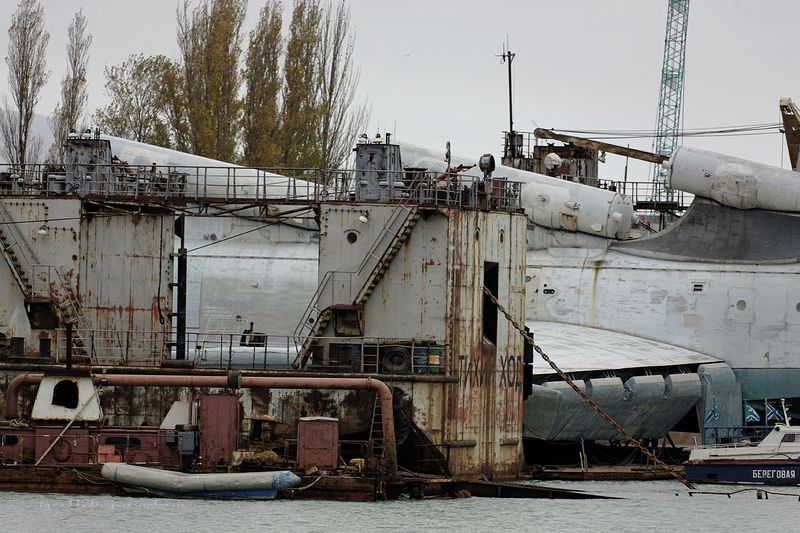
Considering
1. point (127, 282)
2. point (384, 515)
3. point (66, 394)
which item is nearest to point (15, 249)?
point (127, 282)

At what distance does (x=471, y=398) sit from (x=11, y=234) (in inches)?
495

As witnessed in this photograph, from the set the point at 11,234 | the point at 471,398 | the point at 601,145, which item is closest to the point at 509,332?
the point at 471,398

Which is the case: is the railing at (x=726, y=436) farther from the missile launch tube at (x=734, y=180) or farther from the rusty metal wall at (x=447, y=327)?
the rusty metal wall at (x=447, y=327)

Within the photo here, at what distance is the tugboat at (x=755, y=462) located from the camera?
53.9 metres

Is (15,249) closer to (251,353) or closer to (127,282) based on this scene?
(127,282)

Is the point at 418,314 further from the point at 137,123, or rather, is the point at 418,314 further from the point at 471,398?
the point at 137,123

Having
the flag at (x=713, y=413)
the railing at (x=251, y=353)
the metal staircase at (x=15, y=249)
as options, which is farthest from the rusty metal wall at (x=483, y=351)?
the metal staircase at (x=15, y=249)

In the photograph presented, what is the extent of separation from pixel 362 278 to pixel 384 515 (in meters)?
8.85

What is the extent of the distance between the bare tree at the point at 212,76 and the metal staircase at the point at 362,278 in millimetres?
25737

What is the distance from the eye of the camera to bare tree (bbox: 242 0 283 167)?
77.8 metres

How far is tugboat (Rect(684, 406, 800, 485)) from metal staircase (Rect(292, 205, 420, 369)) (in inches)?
413

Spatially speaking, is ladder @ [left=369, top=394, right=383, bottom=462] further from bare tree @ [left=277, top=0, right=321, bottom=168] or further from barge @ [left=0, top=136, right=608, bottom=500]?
bare tree @ [left=277, top=0, right=321, bottom=168]

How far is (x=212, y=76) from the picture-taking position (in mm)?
76125

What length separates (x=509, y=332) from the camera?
52094 mm
